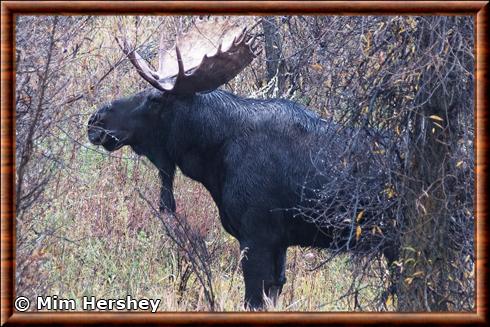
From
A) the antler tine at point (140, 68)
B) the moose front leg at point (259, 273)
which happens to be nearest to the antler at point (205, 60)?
the antler tine at point (140, 68)

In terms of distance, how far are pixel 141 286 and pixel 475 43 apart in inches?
150

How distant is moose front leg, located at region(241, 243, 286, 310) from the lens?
6.92 meters

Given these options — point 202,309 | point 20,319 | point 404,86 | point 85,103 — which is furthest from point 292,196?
point 85,103

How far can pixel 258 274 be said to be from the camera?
275 inches

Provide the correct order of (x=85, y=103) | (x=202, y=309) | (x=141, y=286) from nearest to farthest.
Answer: (x=202, y=309), (x=141, y=286), (x=85, y=103)

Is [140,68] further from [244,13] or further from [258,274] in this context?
[244,13]

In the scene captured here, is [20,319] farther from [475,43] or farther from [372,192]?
[475,43]

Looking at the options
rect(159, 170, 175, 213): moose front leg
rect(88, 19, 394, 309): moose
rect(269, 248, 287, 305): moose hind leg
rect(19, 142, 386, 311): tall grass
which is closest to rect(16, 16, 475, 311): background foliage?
rect(19, 142, 386, 311): tall grass

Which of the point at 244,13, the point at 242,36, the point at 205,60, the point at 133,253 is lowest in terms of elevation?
the point at 133,253

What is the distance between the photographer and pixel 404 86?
563 cm

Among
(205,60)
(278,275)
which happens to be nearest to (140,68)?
(205,60)

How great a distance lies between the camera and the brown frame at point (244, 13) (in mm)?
4578

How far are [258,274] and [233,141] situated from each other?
1023mm

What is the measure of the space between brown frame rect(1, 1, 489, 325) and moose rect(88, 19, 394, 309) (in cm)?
176
